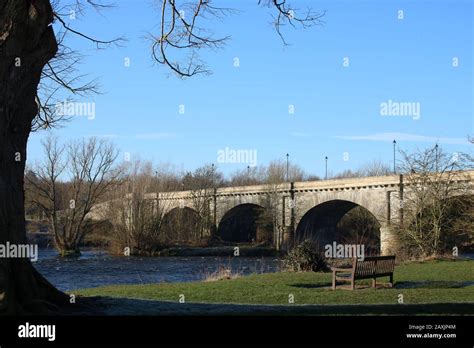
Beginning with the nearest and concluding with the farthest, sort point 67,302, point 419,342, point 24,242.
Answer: point 419,342 → point 24,242 → point 67,302

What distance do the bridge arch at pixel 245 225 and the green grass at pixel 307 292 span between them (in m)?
40.0

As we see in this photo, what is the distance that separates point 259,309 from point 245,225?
56197 millimetres

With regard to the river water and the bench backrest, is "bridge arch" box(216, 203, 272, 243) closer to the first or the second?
the river water

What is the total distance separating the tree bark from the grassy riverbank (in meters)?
3.82

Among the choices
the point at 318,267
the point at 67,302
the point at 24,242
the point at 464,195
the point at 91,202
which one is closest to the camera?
the point at 24,242

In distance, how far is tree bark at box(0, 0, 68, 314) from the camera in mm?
9391

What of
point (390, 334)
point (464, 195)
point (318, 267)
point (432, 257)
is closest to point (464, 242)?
point (464, 195)

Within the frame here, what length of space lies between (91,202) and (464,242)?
95.2 ft

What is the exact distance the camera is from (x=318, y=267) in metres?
21.7

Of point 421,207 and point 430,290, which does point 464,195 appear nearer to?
point 421,207

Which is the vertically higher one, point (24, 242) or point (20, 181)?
point (20, 181)

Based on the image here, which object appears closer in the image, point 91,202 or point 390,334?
point 390,334

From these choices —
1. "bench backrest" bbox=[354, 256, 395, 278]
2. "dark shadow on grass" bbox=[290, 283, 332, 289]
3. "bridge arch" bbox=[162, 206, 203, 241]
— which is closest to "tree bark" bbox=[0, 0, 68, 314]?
"dark shadow on grass" bbox=[290, 283, 332, 289]
